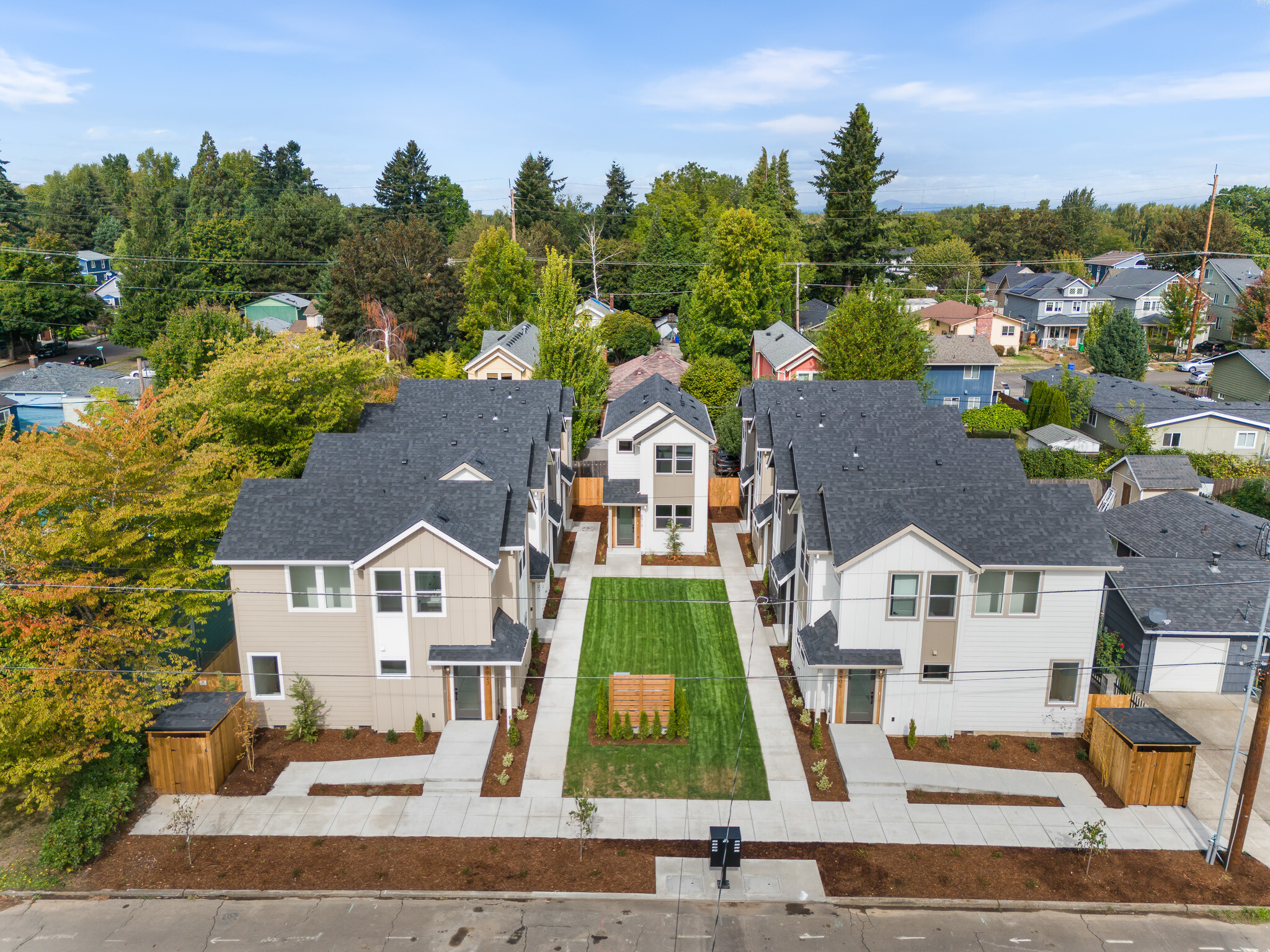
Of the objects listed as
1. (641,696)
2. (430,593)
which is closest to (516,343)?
(430,593)

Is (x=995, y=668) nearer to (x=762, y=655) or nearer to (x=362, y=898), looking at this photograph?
(x=762, y=655)

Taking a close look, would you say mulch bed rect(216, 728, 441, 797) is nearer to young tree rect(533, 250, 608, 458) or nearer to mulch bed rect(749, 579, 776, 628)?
mulch bed rect(749, 579, 776, 628)

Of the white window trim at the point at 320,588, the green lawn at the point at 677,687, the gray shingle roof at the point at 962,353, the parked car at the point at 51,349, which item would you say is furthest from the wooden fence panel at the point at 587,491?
the parked car at the point at 51,349

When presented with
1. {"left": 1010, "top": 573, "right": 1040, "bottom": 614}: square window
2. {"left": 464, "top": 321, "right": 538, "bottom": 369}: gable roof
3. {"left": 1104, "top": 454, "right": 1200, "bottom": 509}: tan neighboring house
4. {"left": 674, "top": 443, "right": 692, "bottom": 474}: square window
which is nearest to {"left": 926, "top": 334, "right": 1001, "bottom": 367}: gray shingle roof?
{"left": 1104, "top": 454, "right": 1200, "bottom": 509}: tan neighboring house

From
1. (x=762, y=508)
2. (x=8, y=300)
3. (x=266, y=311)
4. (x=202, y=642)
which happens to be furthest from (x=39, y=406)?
(x=762, y=508)

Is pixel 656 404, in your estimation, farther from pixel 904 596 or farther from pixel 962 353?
pixel 962 353

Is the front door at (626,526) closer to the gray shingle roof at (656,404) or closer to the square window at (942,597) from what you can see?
the gray shingle roof at (656,404)

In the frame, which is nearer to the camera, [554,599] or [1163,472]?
[554,599]
